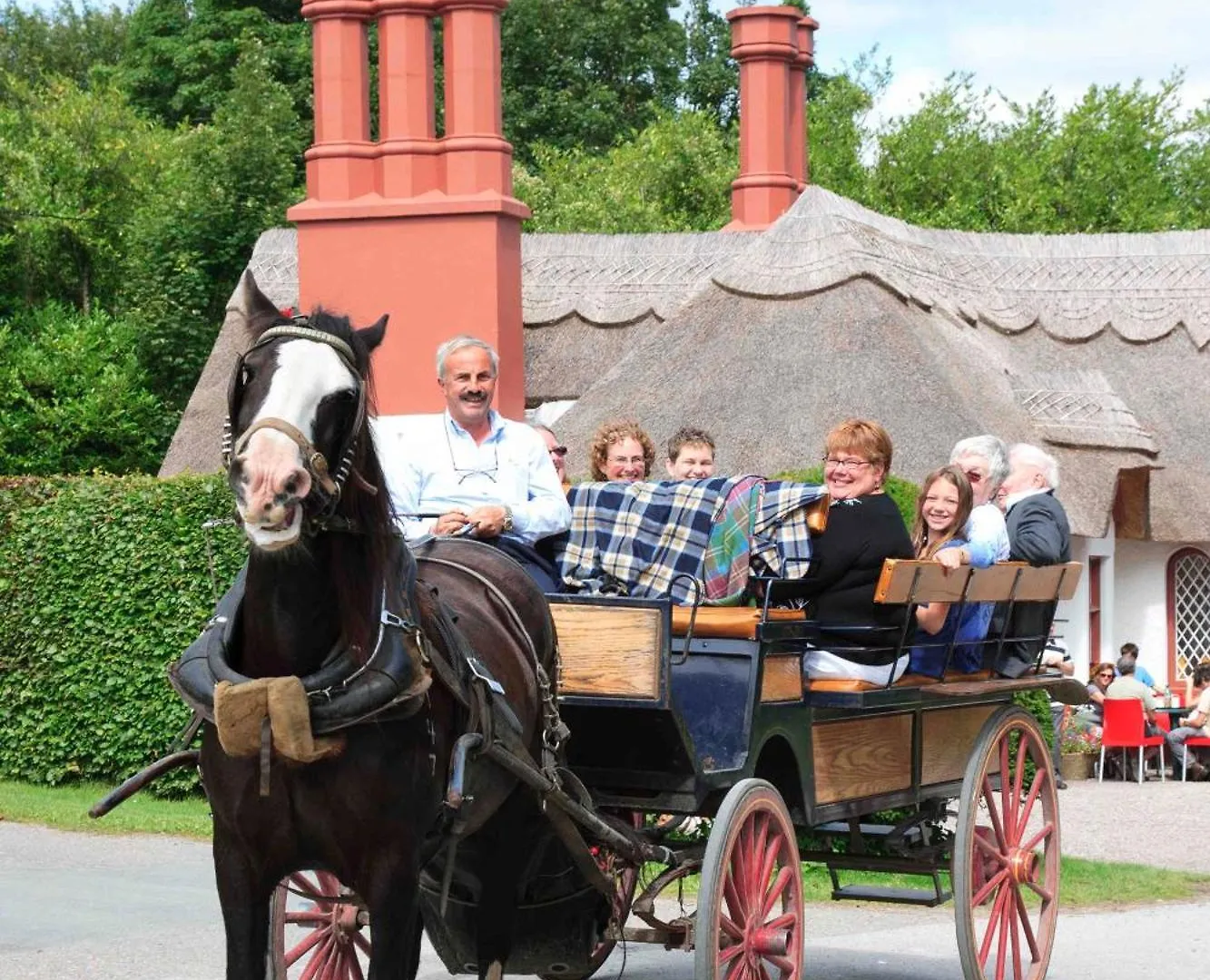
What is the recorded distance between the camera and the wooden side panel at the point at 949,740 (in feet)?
25.3

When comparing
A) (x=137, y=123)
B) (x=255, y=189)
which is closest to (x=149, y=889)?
(x=255, y=189)

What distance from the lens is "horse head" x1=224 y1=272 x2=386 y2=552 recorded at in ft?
14.9

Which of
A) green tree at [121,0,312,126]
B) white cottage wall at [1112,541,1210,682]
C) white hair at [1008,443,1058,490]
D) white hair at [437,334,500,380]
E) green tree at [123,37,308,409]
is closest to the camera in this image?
white hair at [437,334,500,380]

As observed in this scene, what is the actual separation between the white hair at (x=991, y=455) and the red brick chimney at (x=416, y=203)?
1391 centimetres

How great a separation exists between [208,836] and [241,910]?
6840 mm

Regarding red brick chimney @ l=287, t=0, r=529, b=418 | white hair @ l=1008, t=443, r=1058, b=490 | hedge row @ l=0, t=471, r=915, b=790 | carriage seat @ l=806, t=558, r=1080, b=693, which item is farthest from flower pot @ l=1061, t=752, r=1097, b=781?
carriage seat @ l=806, t=558, r=1080, b=693

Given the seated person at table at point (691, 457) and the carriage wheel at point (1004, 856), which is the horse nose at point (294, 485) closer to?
the seated person at table at point (691, 457)

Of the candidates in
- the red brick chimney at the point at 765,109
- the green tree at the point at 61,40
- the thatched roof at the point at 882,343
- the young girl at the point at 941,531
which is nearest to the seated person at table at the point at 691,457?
the young girl at the point at 941,531

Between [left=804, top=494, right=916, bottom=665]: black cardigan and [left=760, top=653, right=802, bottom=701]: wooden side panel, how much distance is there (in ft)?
0.90

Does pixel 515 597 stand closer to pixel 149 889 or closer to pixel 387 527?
pixel 387 527

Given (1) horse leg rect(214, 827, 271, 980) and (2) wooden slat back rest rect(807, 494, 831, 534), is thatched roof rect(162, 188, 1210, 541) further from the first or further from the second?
(1) horse leg rect(214, 827, 271, 980)

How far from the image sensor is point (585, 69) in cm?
4822

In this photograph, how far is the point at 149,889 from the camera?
32.1 ft

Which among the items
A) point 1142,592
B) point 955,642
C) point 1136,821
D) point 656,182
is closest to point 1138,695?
point 1136,821
